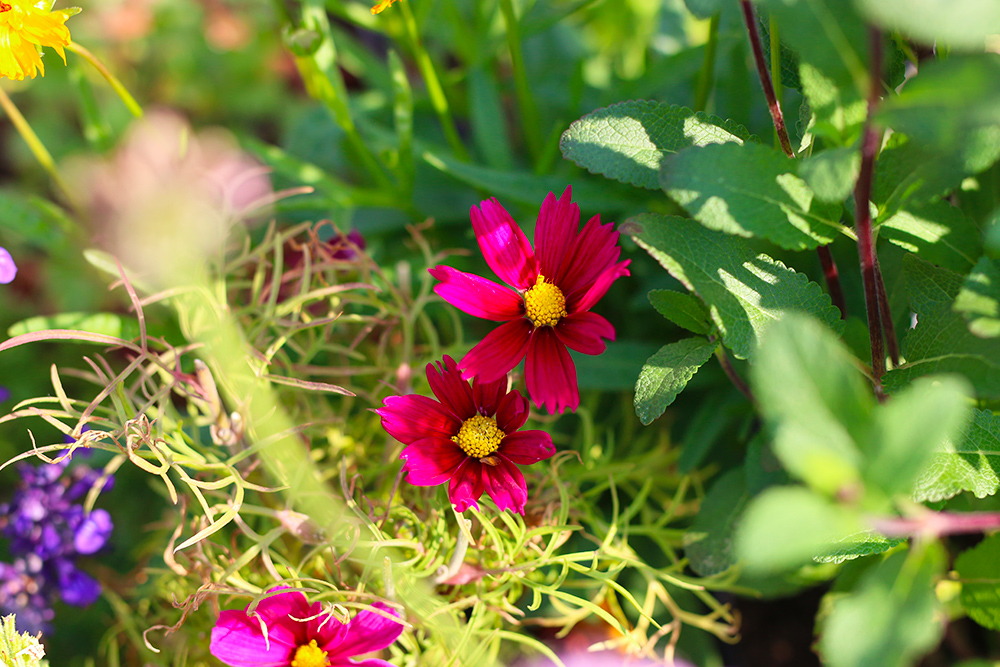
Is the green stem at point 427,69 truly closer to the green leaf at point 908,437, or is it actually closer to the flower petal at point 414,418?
the flower petal at point 414,418

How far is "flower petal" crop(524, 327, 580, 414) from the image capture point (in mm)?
459

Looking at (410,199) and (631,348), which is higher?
(410,199)

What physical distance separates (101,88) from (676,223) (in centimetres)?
125

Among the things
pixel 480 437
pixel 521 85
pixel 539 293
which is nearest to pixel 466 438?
pixel 480 437

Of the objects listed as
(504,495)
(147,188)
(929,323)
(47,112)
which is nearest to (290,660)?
(504,495)

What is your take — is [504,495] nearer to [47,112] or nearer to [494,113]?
[494,113]

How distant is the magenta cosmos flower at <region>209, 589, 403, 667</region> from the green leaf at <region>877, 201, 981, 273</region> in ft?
1.44

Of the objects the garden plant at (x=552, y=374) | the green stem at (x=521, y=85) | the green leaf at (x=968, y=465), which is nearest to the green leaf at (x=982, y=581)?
the garden plant at (x=552, y=374)

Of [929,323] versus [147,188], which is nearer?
[929,323]

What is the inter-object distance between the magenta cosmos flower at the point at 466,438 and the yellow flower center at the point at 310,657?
6.1 inches

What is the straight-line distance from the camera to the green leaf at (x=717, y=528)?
0.59 meters

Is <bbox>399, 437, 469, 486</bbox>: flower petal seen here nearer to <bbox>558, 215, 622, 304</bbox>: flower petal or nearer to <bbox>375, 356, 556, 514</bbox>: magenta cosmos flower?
<bbox>375, 356, 556, 514</bbox>: magenta cosmos flower

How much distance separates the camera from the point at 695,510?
28.1 inches

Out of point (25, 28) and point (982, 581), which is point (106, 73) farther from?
point (982, 581)
